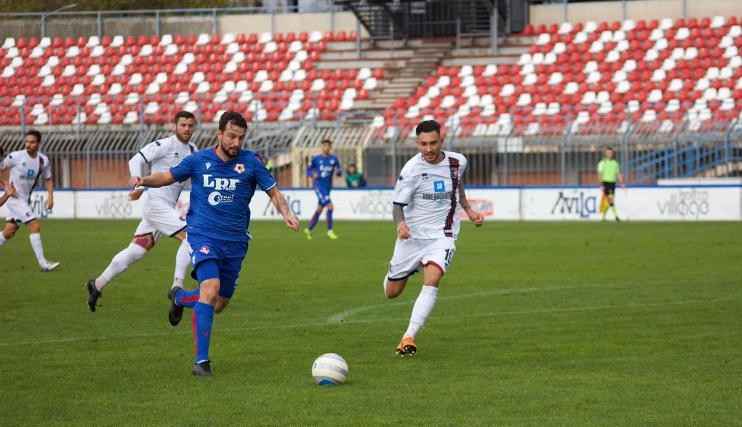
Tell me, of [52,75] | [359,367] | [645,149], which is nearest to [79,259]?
[359,367]

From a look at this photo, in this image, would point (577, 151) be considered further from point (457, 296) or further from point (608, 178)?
point (457, 296)

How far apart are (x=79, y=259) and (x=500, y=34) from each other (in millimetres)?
26397

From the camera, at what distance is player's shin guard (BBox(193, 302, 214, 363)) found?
9.75 meters

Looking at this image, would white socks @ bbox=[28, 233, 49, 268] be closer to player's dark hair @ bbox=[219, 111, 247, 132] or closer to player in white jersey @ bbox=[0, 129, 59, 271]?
player in white jersey @ bbox=[0, 129, 59, 271]

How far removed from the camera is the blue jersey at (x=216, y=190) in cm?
1022

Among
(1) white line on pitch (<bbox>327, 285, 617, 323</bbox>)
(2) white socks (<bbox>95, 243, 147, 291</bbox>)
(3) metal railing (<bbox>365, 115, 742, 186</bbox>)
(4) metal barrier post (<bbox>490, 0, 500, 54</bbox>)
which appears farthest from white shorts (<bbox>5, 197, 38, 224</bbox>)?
(4) metal barrier post (<bbox>490, 0, 500, 54</bbox>)

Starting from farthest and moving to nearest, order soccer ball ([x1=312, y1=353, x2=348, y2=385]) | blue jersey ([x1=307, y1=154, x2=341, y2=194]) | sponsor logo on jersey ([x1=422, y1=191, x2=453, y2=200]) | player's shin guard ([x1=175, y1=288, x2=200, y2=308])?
blue jersey ([x1=307, y1=154, x2=341, y2=194]) < sponsor logo on jersey ([x1=422, y1=191, x2=453, y2=200]) < player's shin guard ([x1=175, y1=288, x2=200, y2=308]) < soccer ball ([x1=312, y1=353, x2=348, y2=385])

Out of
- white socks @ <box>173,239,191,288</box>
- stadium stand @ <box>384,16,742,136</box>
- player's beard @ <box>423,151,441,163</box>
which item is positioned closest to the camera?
player's beard @ <box>423,151,441,163</box>

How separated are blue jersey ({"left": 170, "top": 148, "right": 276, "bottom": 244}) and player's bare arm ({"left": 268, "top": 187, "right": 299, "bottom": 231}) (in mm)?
164

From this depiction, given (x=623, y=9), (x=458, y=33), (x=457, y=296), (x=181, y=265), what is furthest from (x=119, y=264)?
(x=623, y=9)

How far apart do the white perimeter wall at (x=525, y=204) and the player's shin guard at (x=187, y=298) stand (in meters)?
25.0

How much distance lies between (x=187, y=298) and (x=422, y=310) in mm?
1953

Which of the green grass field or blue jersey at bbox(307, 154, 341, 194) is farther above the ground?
the green grass field

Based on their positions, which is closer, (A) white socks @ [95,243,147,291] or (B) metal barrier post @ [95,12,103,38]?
(A) white socks @ [95,243,147,291]
